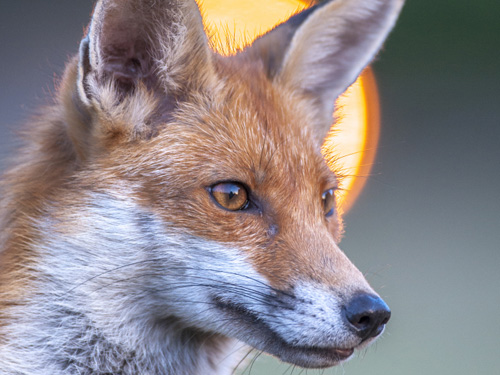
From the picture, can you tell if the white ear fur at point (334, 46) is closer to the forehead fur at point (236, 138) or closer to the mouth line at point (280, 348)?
the forehead fur at point (236, 138)

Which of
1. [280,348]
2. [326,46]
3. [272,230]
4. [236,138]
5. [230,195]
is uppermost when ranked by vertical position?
[326,46]

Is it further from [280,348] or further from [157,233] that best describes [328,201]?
[157,233]

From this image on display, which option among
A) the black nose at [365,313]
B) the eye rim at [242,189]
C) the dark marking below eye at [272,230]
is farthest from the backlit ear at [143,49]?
the black nose at [365,313]

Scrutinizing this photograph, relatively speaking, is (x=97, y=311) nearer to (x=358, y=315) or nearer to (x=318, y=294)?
(x=318, y=294)

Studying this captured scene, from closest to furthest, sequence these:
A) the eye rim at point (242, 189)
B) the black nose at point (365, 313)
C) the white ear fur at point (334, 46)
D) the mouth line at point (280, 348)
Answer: the black nose at point (365, 313) → the mouth line at point (280, 348) → the eye rim at point (242, 189) → the white ear fur at point (334, 46)

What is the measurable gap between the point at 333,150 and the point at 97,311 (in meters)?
1.99

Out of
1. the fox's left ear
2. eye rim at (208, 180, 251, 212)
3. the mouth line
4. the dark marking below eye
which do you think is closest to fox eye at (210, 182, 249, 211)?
eye rim at (208, 180, 251, 212)

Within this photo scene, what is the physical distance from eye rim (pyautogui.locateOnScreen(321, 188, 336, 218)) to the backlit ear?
1.04 m

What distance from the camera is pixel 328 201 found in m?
Result: 3.80

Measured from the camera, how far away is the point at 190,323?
3170 millimetres

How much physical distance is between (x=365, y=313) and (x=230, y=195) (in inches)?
35.7

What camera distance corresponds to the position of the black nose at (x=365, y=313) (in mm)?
2775

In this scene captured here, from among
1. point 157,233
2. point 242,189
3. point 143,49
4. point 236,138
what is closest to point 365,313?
point 242,189

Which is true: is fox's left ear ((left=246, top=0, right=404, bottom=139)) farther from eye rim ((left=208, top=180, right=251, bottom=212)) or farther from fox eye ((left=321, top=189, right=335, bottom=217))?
eye rim ((left=208, top=180, right=251, bottom=212))
